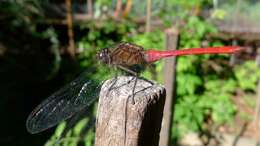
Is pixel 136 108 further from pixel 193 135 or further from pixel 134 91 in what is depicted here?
pixel 193 135

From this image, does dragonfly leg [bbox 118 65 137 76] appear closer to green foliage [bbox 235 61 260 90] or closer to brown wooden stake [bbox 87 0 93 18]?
green foliage [bbox 235 61 260 90]

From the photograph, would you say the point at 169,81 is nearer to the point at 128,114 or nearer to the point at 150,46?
the point at 128,114

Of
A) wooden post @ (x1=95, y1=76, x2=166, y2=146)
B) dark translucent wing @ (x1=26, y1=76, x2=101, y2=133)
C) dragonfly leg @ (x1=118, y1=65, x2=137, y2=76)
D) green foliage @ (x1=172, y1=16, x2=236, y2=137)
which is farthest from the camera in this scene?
green foliage @ (x1=172, y1=16, x2=236, y2=137)

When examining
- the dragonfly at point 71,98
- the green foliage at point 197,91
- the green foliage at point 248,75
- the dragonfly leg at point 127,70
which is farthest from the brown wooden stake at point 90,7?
the dragonfly leg at point 127,70

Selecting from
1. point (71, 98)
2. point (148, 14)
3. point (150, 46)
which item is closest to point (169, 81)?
point (71, 98)

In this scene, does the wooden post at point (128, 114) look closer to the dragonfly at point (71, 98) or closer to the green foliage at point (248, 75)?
the dragonfly at point (71, 98)

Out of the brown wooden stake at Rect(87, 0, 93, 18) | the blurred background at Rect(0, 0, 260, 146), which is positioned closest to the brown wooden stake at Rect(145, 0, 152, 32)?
the blurred background at Rect(0, 0, 260, 146)

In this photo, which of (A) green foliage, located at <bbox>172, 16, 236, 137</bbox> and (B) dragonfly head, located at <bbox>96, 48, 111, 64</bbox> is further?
(A) green foliage, located at <bbox>172, 16, 236, 137</bbox>
